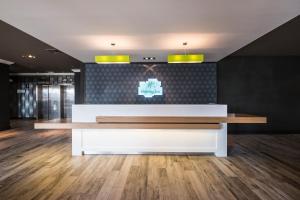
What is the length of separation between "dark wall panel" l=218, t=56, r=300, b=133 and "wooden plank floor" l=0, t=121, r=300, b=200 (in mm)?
2820

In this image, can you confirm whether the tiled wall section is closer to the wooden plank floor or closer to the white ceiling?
the white ceiling

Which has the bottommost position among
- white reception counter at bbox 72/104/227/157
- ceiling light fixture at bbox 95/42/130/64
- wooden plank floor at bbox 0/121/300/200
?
wooden plank floor at bbox 0/121/300/200

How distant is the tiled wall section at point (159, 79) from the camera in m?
8.87

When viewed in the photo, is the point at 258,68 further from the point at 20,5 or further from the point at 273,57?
the point at 20,5

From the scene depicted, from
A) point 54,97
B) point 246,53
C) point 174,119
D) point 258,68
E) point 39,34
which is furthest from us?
point 54,97

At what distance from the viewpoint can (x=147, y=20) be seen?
14.0 feet

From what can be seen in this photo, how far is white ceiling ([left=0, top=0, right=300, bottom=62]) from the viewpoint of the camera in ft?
11.7

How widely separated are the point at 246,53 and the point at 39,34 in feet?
22.1

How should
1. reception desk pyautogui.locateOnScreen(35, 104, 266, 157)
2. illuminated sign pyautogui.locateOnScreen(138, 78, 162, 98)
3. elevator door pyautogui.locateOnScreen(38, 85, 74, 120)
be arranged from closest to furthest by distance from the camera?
reception desk pyautogui.locateOnScreen(35, 104, 266, 157) → illuminated sign pyautogui.locateOnScreen(138, 78, 162, 98) → elevator door pyautogui.locateOnScreen(38, 85, 74, 120)

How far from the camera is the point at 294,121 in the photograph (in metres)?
9.16

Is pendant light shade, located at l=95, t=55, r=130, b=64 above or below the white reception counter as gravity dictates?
above

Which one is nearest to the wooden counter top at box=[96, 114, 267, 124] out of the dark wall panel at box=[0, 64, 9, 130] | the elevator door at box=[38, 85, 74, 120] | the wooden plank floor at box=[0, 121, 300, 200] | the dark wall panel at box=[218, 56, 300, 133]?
the wooden plank floor at box=[0, 121, 300, 200]

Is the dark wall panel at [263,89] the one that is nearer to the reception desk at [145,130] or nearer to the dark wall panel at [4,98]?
the reception desk at [145,130]

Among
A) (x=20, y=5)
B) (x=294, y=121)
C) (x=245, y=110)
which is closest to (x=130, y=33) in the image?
(x=20, y=5)
